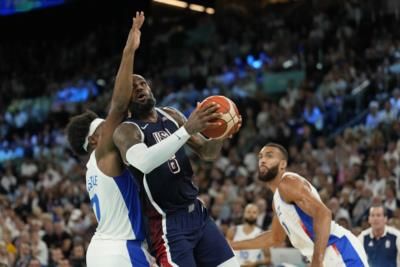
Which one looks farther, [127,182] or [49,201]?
[49,201]

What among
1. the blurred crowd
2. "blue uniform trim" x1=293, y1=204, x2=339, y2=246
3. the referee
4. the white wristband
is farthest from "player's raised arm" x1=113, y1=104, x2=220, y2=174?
the blurred crowd

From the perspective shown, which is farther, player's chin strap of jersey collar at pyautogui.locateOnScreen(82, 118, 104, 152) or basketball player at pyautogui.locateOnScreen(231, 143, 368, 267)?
basketball player at pyautogui.locateOnScreen(231, 143, 368, 267)

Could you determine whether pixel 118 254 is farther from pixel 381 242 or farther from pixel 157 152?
pixel 381 242

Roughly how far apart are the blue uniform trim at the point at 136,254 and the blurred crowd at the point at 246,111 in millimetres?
4618

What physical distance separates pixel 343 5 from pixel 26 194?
28.7 ft

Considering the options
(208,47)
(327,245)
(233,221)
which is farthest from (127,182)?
(208,47)

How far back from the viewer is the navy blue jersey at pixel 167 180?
5.54m

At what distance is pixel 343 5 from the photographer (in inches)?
790

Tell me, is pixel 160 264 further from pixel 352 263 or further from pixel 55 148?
pixel 55 148

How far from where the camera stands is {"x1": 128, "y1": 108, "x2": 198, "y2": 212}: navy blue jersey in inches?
218

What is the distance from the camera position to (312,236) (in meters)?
6.38

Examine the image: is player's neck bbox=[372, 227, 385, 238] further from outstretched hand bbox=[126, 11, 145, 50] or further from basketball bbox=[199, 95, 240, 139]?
outstretched hand bbox=[126, 11, 145, 50]

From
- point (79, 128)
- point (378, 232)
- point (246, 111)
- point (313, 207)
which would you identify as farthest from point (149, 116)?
point (246, 111)

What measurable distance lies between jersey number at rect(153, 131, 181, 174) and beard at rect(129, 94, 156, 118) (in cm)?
18
